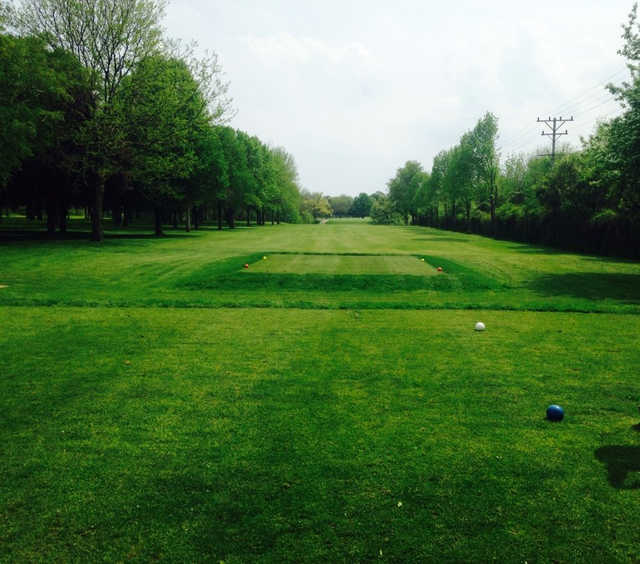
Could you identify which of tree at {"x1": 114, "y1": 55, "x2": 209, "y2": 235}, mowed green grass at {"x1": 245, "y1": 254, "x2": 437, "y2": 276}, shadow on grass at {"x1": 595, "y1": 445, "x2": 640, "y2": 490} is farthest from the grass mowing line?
tree at {"x1": 114, "y1": 55, "x2": 209, "y2": 235}

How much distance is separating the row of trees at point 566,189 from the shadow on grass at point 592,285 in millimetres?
3893

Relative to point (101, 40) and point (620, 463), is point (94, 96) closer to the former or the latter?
point (101, 40)

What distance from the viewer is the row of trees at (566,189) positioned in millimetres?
19703

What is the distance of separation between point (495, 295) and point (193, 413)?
514 inches

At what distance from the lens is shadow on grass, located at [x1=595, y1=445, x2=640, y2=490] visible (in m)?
4.56

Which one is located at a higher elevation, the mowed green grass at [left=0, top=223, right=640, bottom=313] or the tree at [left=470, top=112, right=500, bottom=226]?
the tree at [left=470, top=112, right=500, bottom=226]

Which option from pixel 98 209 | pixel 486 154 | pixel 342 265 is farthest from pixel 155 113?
pixel 486 154

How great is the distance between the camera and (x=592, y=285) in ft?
62.3

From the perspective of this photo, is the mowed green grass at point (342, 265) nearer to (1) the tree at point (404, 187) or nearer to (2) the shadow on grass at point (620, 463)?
(2) the shadow on grass at point (620, 463)

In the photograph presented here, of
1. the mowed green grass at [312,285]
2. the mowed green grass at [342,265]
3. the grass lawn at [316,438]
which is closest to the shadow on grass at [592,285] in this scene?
the mowed green grass at [312,285]

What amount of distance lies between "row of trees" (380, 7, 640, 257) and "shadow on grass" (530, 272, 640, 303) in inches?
153

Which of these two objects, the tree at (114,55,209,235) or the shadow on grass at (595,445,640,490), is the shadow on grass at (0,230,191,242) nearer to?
the tree at (114,55,209,235)

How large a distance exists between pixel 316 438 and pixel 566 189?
41.7 meters

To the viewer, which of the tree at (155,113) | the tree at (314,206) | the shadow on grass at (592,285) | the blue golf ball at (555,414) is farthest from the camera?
the tree at (314,206)
